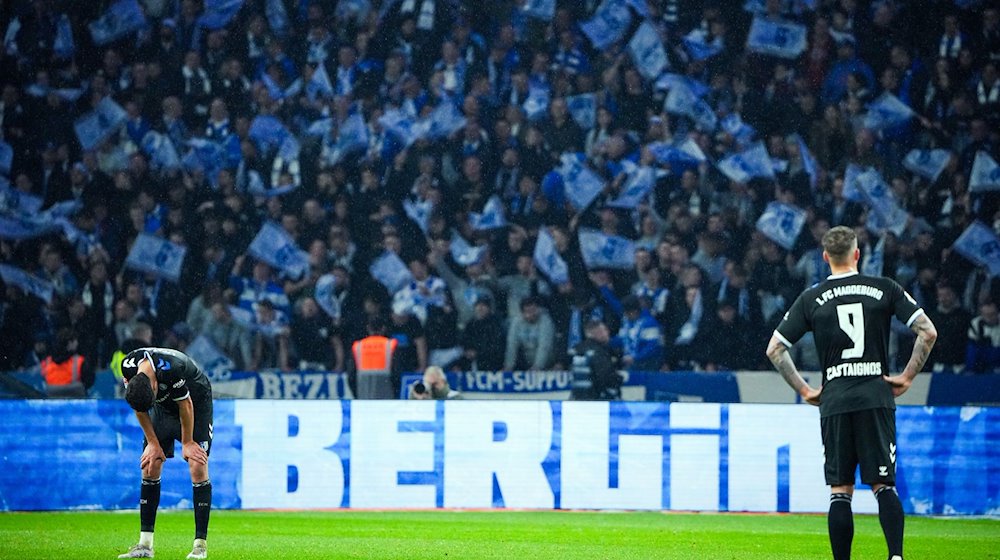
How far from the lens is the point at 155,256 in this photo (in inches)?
725

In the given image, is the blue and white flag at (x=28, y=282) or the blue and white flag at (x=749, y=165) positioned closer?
the blue and white flag at (x=28, y=282)

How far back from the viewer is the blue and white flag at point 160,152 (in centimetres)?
1923

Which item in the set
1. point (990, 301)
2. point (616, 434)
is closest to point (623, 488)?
point (616, 434)

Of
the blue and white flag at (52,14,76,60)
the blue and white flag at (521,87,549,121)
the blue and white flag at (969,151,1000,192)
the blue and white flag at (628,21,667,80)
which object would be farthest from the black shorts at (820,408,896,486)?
the blue and white flag at (52,14,76,60)

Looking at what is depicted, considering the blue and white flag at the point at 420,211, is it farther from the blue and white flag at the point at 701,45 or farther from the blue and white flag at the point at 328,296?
the blue and white flag at the point at 701,45

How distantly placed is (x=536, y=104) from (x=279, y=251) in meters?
4.21

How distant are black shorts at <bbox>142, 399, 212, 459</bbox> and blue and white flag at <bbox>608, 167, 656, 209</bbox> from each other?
34.6 ft

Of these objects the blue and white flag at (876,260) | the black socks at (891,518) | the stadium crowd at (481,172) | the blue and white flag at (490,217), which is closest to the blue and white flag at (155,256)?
the stadium crowd at (481,172)

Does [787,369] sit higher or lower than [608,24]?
lower

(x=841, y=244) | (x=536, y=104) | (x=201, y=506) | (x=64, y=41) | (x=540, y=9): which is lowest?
(x=201, y=506)

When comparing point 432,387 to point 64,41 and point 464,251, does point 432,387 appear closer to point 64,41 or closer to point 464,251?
point 464,251

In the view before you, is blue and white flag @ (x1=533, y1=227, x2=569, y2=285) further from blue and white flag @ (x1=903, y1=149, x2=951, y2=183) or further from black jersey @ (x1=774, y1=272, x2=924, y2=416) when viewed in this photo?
black jersey @ (x1=774, y1=272, x2=924, y2=416)

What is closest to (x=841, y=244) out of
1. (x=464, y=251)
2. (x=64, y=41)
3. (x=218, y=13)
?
(x=464, y=251)

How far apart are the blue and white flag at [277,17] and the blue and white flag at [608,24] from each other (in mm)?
4459
